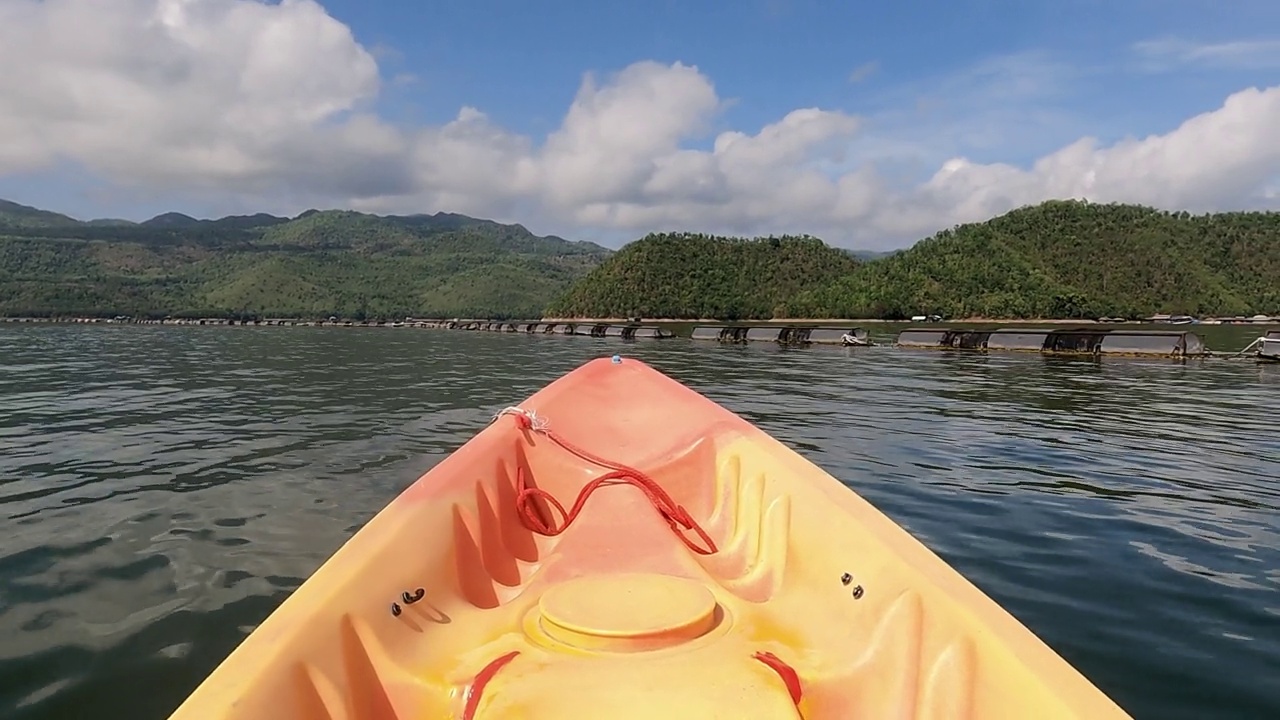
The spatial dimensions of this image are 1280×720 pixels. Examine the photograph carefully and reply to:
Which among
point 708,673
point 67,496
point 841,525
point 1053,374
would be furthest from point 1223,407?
point 67,496

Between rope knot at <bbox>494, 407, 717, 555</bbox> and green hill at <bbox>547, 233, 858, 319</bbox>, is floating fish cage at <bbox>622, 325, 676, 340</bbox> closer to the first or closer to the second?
rope knot at <bbox>494, 407, 717, 555</bbox>

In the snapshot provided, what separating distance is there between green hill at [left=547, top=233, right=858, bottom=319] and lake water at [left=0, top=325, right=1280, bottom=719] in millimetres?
85881

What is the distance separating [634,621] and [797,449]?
6269mm

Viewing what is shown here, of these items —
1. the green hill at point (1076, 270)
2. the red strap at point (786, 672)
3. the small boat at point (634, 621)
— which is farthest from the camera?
the green hill at point (1076, 270)

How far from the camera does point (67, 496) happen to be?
6191 mm

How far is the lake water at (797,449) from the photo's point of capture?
3.45m

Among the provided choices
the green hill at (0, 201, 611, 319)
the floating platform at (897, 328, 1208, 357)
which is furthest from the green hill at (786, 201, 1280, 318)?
the green hill at (0, 201, 611, 319)

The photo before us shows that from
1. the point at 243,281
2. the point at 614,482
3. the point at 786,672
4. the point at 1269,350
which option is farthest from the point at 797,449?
the point at 243,281

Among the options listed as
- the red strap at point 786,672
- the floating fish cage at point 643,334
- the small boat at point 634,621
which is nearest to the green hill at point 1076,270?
the floating fish cage at point 643,334

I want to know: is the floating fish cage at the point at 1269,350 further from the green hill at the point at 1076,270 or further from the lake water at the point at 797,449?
the green hill at the point at 1076,270

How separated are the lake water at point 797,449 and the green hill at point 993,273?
7825cm

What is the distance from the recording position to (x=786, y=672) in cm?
255

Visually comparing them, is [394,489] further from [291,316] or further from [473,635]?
[291,316]

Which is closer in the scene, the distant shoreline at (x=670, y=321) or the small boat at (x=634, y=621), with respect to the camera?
the small boat at (x=634, y=621)
